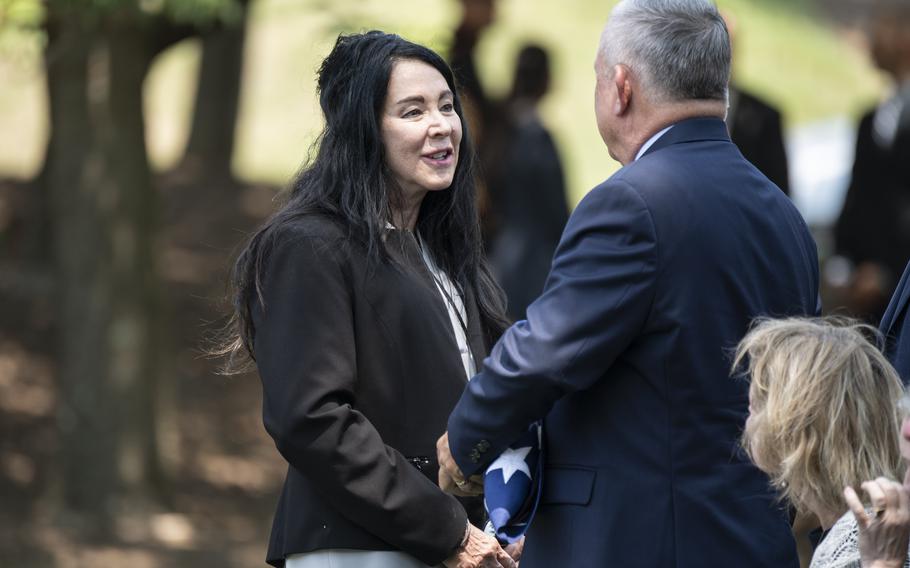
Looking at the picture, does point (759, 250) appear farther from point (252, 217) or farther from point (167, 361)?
point (252, 217)

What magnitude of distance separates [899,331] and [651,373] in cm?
77

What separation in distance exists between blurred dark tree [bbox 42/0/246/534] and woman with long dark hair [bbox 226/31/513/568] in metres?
4.94

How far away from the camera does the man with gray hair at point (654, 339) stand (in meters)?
3.08

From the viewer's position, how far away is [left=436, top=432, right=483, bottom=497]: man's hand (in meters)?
3.28

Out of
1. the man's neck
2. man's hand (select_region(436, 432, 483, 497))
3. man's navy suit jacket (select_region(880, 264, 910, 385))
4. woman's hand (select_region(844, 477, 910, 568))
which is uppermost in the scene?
the man's neck

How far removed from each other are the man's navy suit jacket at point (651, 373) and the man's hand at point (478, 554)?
0.28m

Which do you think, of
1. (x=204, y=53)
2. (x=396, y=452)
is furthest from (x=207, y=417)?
(x=396, y=452)

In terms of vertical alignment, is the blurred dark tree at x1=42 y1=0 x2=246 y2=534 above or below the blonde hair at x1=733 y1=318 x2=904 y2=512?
below

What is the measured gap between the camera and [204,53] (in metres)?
12.8

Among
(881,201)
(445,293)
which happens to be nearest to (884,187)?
(881,201)

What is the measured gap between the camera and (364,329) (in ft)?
11.3

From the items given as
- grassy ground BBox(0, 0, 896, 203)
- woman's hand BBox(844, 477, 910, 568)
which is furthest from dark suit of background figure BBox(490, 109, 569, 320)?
grassy ground BBox(0, 0, 896, 203)

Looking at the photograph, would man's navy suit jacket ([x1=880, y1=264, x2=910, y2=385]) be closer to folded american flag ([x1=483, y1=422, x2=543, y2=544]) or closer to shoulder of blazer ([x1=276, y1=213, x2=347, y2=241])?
folded american flag ([x1=483, y1=422, x2=543, y2=544])

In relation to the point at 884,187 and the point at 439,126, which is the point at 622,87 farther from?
the point at 884,187
